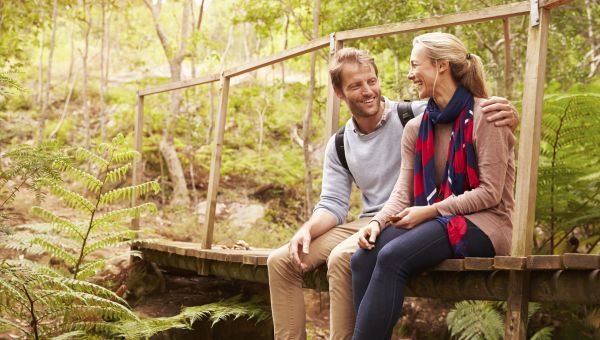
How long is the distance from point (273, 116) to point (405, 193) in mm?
9791

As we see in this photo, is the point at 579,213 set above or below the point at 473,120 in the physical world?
below

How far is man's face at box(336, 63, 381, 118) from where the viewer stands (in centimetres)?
342

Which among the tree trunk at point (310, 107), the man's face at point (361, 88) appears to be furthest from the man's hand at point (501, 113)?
the tree trunk at point (310, 107)

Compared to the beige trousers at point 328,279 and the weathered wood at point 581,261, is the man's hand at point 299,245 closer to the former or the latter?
the beige trousers at point 328,279

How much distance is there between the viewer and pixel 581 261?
2.47 meters

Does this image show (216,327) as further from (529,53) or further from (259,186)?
(259,186)

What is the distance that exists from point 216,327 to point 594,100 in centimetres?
344

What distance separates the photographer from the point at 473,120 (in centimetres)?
292

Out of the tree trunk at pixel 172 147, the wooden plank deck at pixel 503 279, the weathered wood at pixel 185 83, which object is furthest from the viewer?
the tree trunk at pixel 172 147

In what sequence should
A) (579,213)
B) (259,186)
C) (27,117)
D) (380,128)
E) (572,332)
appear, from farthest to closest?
1. (27,117)
2. (259,186)
3. (579,213)
4. (572,332)
5. (380,128)

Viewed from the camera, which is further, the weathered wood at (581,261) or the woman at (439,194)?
the woman at (439,194)

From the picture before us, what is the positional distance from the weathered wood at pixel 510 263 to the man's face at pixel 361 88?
1109mm

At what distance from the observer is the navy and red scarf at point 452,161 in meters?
2.83

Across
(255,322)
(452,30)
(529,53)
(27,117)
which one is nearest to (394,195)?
(529,53)
